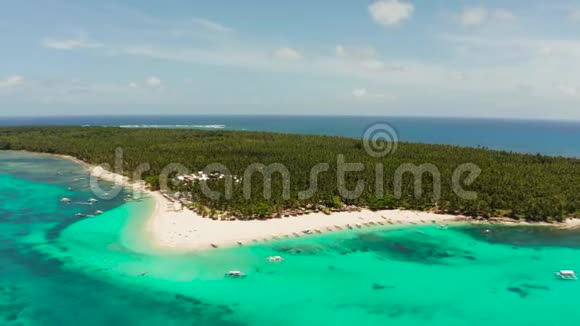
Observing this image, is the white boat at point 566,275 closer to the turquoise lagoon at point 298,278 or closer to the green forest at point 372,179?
the turquoise lagoon at point 298,278

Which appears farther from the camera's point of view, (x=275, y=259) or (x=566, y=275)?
(x=275, y=259)

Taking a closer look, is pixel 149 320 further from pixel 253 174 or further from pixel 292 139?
pixel 292 139

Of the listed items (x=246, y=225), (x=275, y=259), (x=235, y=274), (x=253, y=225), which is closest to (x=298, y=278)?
(x=275, y=259)

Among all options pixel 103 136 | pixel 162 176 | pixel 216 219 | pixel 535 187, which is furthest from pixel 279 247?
pixel 103 136

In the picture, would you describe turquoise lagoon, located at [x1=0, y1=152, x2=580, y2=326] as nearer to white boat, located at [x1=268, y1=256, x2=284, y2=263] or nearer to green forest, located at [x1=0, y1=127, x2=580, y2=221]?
white boat, located at [x1=268, y1=256, x2=284, y2=263]
